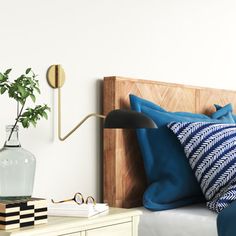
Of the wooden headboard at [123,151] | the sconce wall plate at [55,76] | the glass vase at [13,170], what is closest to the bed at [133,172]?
the wooden headboard at [123,151]

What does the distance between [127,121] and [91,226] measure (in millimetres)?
409

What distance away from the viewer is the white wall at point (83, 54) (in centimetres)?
227

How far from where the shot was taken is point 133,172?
2.63 m

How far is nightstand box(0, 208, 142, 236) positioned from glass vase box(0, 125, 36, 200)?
15 centimetres

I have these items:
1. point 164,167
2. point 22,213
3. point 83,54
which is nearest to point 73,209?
point 22,213

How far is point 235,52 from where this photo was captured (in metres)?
3.66

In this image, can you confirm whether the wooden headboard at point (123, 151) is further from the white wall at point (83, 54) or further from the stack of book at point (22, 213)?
the stack of book at point (22, 213)

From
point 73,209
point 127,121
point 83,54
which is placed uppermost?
point 83,54

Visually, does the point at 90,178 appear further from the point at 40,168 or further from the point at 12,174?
the point at 12,174

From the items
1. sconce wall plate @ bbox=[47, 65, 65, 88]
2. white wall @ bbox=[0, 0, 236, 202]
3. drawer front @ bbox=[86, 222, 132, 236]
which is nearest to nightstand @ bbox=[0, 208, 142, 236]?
drawer front @ bbox=[86, 222, 132, 236]

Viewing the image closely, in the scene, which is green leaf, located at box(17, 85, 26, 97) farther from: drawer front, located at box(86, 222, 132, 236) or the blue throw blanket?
the blue throw blanket

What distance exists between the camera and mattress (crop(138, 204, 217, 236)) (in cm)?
227

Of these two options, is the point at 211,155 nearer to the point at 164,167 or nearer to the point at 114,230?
the point at 164,167

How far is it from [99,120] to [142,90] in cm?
26
